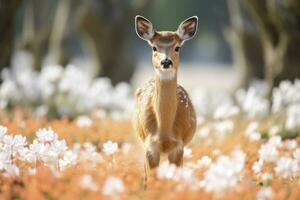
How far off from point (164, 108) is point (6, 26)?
24.9 ft

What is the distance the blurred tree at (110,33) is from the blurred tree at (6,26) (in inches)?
210

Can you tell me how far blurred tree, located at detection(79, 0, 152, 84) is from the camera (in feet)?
71.3

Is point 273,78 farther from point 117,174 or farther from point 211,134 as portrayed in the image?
point 117,174

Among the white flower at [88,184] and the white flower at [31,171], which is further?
the white flower at [31,171]

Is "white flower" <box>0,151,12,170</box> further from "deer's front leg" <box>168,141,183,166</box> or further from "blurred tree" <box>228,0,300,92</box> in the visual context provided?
"blurred tree" <box>228,0,300,92</box>

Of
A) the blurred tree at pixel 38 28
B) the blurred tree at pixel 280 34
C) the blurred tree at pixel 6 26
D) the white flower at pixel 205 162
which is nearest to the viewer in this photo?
the white flower at pixel 205 162

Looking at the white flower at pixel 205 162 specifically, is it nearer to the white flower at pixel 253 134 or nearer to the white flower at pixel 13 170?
the white flower at pixel 13 170

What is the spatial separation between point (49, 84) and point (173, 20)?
3293 cm

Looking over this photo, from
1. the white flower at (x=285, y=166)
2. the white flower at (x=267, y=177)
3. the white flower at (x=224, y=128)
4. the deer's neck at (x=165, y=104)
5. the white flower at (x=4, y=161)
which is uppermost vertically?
the white flower at (x=224, y=128)

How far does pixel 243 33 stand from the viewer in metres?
20.8

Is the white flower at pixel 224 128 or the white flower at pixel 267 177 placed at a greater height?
the white flower at pixel 224 128

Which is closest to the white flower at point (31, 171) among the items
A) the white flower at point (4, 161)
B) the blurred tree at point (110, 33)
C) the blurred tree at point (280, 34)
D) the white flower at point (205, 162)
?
the white flower at point (4, 161)

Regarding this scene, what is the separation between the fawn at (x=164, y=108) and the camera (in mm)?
8977

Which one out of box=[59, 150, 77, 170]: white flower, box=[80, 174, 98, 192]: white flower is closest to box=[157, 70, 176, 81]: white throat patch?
box=[59, 150, 77, 170]: white flower
